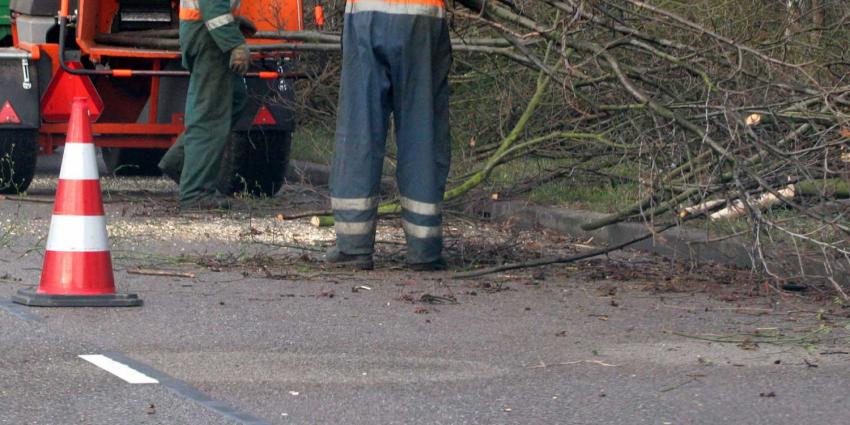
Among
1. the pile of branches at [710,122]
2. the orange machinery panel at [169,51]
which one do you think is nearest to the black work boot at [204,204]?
the orange machinery panel at [169,51]

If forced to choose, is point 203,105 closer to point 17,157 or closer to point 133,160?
point 17,157

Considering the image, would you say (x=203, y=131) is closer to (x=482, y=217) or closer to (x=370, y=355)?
(x=482, y=217)

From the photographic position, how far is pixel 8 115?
1013 centimetres

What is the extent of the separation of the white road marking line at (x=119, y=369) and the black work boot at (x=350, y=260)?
7.79ft

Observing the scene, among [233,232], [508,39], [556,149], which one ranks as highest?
[508,39]

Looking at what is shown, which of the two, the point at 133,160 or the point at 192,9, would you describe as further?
the point at 133,160

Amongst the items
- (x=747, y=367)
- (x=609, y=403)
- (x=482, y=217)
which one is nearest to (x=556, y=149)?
(x=482, y=217)

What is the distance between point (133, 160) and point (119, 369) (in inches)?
315

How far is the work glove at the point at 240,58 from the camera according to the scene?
9383 millimetres

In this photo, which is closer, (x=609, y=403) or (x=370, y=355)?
(x=609, y=403)

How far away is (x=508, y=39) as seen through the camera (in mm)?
7375

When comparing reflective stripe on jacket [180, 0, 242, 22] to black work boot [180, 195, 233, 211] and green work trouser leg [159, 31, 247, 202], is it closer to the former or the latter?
green work trouser leg [159, 31, 247, 202]

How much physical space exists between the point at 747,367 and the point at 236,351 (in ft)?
5.63

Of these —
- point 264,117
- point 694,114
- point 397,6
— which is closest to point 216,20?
point 264,117
